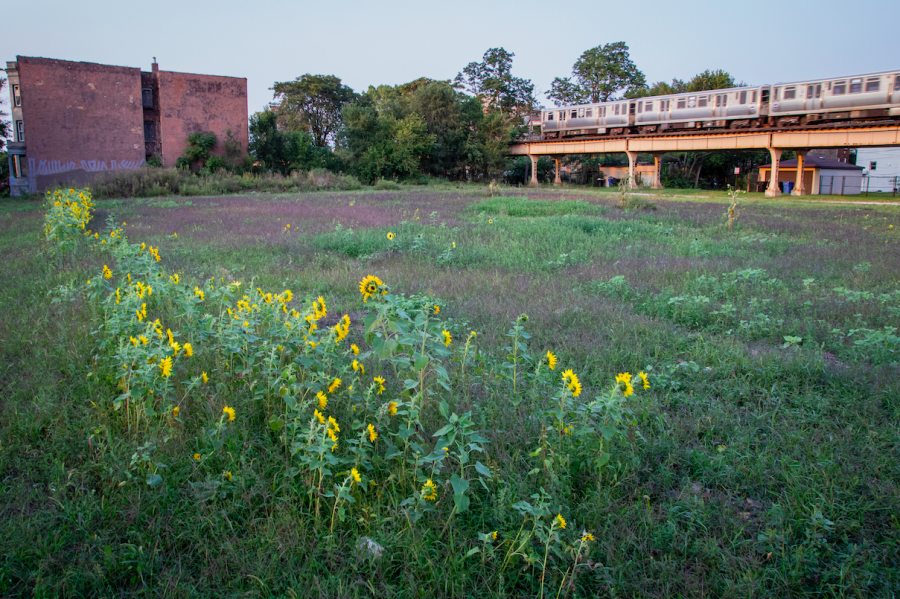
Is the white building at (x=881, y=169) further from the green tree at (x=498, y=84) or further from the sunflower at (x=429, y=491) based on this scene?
the sunflower at (x=429, y=491)

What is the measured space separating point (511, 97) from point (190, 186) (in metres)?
46.4

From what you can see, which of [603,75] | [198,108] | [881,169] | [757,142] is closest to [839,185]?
[881,169]

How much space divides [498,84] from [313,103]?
2128 cm

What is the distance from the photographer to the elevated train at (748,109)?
28.5 m

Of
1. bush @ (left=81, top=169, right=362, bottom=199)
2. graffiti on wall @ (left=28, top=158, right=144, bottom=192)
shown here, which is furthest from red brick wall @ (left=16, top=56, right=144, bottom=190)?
bush @ (left=81, top=169, right=362, bottom=199)

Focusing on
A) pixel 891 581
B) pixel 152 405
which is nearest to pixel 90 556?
pixel 152 405

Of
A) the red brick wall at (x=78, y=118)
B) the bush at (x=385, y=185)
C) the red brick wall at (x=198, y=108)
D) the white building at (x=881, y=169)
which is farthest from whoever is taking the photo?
the white building at (x=881, y=169)

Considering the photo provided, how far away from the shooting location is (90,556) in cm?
221

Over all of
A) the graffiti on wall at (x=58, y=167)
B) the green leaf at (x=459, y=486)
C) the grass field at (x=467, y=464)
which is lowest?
the grass field at (x=467, y=464)

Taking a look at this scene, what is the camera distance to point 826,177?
132 ft

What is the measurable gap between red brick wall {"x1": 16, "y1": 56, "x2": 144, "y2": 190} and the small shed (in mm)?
43928

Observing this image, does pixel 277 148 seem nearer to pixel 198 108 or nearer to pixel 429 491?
pixel 198 108

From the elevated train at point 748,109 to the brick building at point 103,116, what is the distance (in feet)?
87.8

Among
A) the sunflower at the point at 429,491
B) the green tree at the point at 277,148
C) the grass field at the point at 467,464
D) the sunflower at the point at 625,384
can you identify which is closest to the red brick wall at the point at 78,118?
the green tree at the point at 277,148
